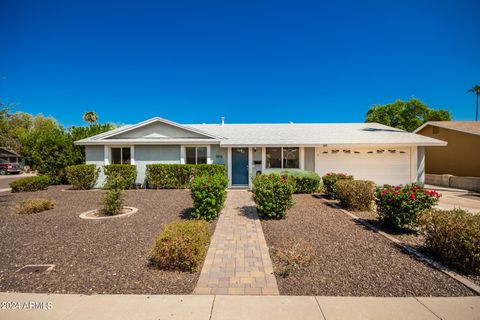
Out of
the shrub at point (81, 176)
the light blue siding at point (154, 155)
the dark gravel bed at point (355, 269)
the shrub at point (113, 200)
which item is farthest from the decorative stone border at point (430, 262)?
the shrub at point (81, 176)

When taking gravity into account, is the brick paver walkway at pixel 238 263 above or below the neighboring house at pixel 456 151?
Result: below

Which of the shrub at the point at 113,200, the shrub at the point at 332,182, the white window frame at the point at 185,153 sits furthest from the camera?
the white window frame at the point at 185,153

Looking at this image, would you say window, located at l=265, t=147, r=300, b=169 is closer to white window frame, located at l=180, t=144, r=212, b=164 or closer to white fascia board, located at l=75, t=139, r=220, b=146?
white fascia board, located at l=75, t=139, r=220, b=146

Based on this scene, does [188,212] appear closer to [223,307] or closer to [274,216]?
[274,216]

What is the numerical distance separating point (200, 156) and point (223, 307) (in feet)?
36.9

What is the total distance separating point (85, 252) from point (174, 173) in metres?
8.29

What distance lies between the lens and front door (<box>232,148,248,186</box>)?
1366 cm

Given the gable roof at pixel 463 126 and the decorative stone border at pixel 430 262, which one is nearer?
the decorative stone border at pixel 430 262

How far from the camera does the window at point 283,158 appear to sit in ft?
44.3

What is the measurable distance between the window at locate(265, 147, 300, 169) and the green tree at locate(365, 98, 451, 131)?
25.3 metres

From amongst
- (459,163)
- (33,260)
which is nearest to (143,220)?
(33,260)

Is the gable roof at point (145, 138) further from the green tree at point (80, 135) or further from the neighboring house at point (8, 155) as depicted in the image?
the neighboring house at point (8, 155)

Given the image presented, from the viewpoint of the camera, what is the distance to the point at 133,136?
1346 centimetres

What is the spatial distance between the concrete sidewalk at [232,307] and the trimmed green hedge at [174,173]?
31.3 feet
